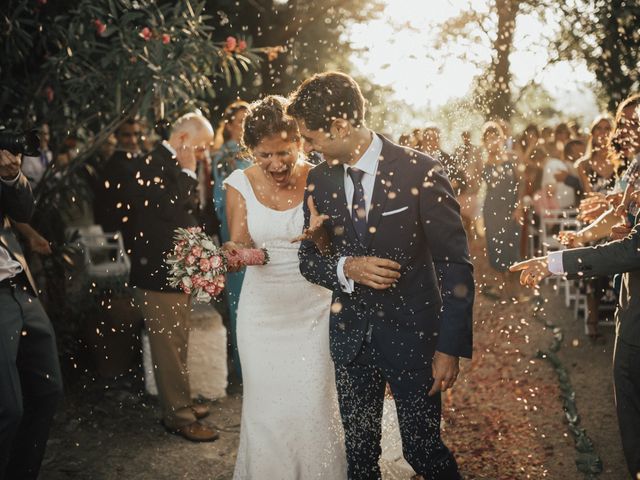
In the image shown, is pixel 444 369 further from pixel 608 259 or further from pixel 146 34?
pixel 146 34

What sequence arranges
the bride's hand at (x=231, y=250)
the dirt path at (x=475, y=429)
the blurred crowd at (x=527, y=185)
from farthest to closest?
the blurred crowd at (x=527, y=185) → the dirt path at (x=475, y=429) → the bride's hand at (x=231, y=250)

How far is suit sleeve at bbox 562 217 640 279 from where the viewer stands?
295cm

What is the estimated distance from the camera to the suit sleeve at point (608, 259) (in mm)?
2945

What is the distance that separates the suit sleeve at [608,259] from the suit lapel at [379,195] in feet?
2.88

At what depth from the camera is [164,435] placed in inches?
209

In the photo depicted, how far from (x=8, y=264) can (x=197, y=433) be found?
222 centimetres

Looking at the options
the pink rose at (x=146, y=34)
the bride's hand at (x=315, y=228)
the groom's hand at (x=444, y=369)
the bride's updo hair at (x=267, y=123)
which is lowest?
the groom's hand at (x=444, y=369)

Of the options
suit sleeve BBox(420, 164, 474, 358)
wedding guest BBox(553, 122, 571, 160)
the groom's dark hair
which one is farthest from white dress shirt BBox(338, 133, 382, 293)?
wedding guest BBox(553, 122, 571, 160)

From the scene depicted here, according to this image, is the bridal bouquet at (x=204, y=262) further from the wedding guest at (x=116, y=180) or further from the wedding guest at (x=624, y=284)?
the wedding guest at (x=116, y=180)

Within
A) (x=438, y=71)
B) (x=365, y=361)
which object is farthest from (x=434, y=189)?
(x=438, y=71)

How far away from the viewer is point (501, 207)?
9.41m

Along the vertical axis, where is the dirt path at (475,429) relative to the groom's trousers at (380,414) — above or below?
below

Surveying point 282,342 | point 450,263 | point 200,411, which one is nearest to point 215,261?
point 282,342

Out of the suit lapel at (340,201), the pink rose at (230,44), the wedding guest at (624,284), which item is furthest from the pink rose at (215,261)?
the pink rose at (230,44)
